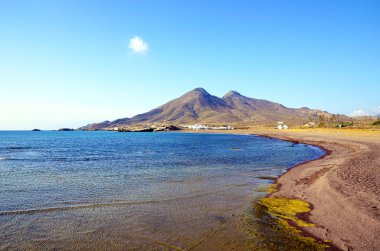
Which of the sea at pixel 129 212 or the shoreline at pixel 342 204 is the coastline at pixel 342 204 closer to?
the shoreline at pixel 342 204

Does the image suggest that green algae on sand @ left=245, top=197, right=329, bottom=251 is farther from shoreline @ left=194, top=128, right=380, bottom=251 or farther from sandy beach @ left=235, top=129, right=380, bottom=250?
sandy beach @ left=235, top=129, right=380, bottom=250

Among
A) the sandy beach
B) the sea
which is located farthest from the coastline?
the sea

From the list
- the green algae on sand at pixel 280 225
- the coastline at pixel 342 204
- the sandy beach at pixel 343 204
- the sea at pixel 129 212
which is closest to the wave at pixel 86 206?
the sea at pixel 129 212

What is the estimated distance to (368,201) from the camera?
51.9ft

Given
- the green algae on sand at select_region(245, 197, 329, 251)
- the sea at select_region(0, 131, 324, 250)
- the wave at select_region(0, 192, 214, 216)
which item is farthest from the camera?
the wave at select_region(0, 192, 214, 216)

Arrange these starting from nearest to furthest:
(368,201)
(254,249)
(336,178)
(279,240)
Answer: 1. (254,249)
2. (279,240)
3. (368,201)
4. (336,178)

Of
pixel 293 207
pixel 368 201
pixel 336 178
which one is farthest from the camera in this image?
pixel 336 178

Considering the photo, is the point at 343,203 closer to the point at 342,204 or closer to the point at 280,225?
the point at 342,204

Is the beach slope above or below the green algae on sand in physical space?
above

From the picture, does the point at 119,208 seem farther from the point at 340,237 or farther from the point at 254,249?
the point at 340,237

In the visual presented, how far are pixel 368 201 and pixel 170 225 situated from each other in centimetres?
1122

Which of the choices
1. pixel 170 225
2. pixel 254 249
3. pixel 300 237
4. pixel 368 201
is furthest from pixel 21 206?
pixel 368 201

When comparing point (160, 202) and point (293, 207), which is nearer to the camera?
point (293, 207)

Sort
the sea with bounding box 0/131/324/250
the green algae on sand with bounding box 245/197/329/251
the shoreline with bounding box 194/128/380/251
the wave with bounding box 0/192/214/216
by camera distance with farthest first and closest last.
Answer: the wave with bounding box 0/192/214/216 → the sea with bounding box 0/131/324/250 → the shoreline with bounding box 194/128/380/251 → the green algae on sand with bounding box 245/197/329/251
